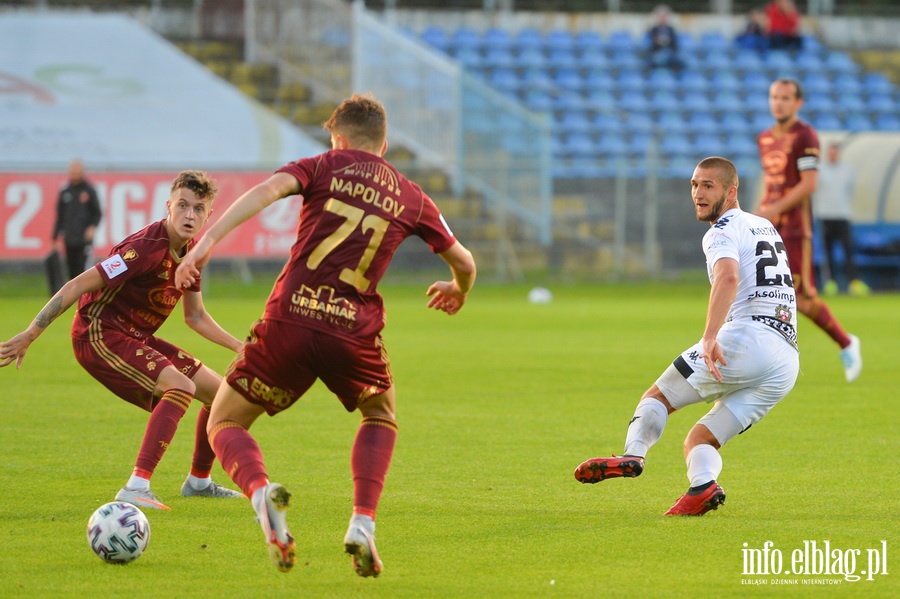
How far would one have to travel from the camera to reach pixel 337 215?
5.04m

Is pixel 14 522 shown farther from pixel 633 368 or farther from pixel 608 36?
pixel 608 36

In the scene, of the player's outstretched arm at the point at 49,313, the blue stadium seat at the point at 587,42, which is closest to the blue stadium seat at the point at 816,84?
the blue stadium seat at the point at 587,42

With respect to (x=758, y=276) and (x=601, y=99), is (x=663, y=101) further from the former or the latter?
(x=758, y=276)

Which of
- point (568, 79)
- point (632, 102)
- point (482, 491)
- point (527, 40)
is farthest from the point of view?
point (527, 40)

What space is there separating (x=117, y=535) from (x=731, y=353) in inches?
112

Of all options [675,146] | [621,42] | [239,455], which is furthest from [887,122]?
[239,455]

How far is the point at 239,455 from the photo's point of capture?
5023 millimetres

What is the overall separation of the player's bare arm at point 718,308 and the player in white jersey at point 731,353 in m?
0.04

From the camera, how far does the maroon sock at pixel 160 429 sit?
20.9ft

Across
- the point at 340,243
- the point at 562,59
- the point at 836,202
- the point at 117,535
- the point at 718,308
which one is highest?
the point at 340,243

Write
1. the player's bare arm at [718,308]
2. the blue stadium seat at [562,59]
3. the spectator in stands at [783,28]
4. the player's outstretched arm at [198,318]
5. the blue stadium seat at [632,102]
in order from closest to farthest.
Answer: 1. the player's bare arm at [718,308]
2. the player's outstretched arm at [198,318]
3. the blue stadium seat at [632,102]
4. the blue stadium seat at [562,59]
5. the spectator in stands at [783,28]

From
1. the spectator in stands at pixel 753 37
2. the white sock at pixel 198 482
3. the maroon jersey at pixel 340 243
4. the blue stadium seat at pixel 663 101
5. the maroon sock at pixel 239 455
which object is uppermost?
the maroon jersey at pixel 340 243

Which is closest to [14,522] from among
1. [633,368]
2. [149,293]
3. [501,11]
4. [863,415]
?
[149,293]

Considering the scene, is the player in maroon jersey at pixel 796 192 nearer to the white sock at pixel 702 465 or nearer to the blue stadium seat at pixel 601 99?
the white sock at pixel 702 465
